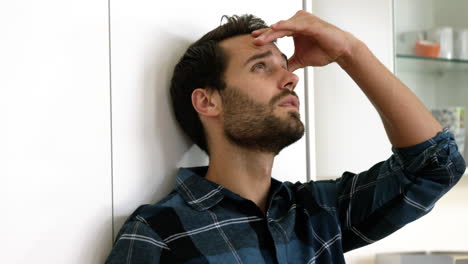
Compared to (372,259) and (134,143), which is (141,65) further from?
(372,259)

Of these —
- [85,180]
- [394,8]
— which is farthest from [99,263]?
[394,8]

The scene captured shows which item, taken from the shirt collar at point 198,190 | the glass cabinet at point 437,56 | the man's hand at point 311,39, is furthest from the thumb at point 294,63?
the glass cabinet at point 437,56

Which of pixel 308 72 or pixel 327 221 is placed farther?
pixel 308 72

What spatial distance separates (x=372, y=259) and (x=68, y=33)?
1387mm

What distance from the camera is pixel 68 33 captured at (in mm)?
Answer: 958

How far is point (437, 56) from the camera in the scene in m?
1.85

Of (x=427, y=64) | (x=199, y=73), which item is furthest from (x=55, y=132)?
(x=427, y=64)

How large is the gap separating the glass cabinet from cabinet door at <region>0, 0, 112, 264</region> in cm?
103

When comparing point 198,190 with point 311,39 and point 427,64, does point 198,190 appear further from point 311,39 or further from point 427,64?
point 427,64

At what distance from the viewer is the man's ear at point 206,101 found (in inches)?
46.5

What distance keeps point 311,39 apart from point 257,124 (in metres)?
0.26

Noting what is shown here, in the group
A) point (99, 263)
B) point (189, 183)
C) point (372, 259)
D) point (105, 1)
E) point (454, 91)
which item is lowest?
point (372, 259)

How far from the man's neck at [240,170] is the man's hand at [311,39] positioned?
0.22 meters

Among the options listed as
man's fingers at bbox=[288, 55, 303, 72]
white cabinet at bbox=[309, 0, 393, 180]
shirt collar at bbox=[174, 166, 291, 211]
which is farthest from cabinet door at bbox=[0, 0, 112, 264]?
white cabinet at bbox=[309, 0, 393, 180]
